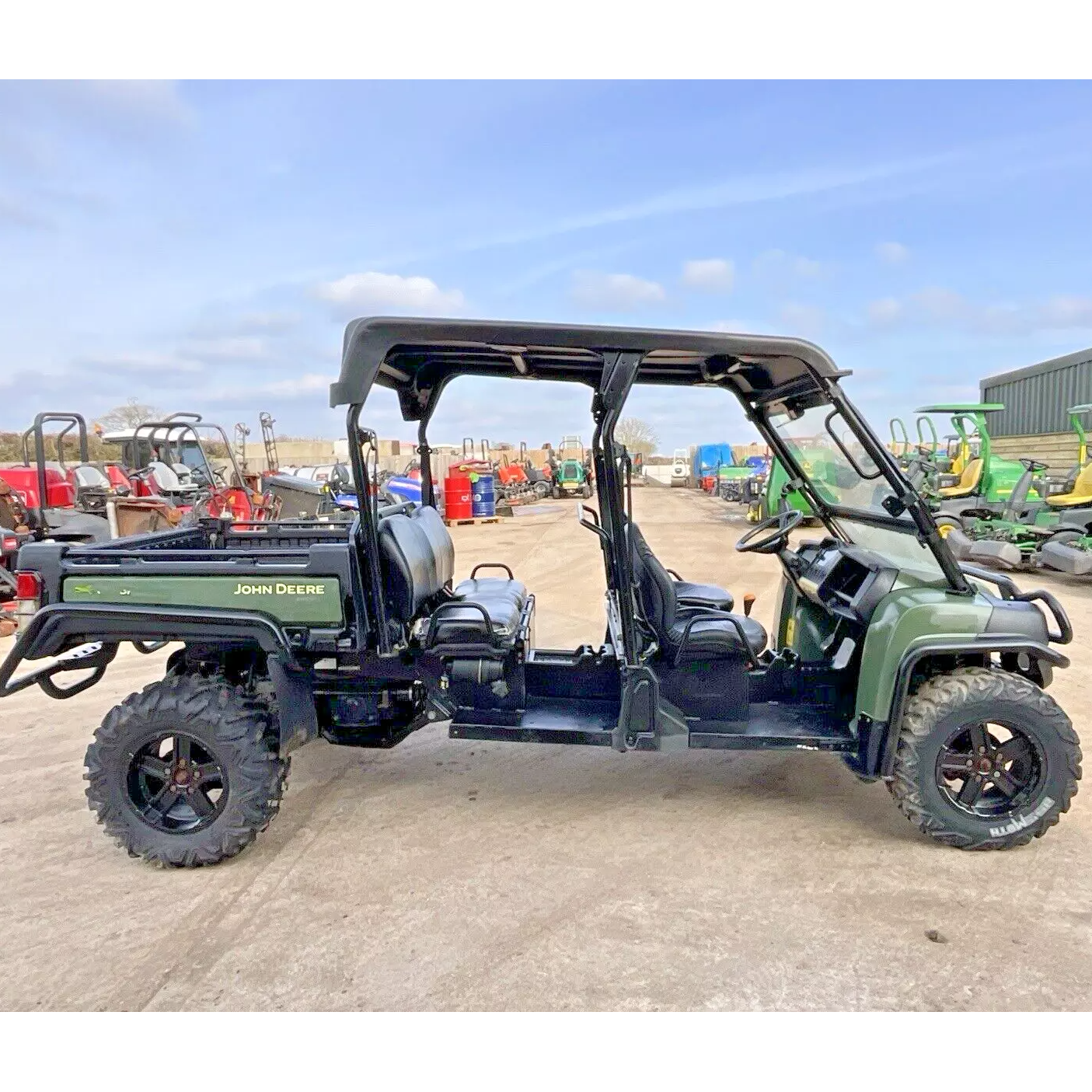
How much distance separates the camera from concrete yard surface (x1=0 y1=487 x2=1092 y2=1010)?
2500 mm

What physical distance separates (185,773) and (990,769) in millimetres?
3184

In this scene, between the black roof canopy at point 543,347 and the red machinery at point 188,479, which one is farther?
the red machinery at point 188,479

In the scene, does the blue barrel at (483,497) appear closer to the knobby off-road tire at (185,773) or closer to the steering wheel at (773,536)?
the steering wheel at (773,536)

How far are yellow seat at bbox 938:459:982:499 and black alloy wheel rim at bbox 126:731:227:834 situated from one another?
1225 centimetres

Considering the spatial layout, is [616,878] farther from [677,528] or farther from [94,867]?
[677,528]

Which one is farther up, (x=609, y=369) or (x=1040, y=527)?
(x=609, y=369)

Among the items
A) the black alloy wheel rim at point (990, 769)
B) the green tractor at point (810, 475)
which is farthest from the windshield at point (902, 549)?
the black alloy wheel rim at point (990, 769)

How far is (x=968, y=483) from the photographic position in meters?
12.9

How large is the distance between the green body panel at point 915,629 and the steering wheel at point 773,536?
867mm

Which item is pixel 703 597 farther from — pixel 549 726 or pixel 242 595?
pixel 242 595

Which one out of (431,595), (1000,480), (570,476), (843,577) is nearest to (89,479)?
(431,595)

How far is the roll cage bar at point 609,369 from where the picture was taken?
3.11 m

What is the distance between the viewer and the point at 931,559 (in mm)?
3418

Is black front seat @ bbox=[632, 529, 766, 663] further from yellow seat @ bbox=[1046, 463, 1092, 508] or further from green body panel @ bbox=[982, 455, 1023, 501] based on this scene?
green body panel @ bbox=[982, 455, 1023, 501]
